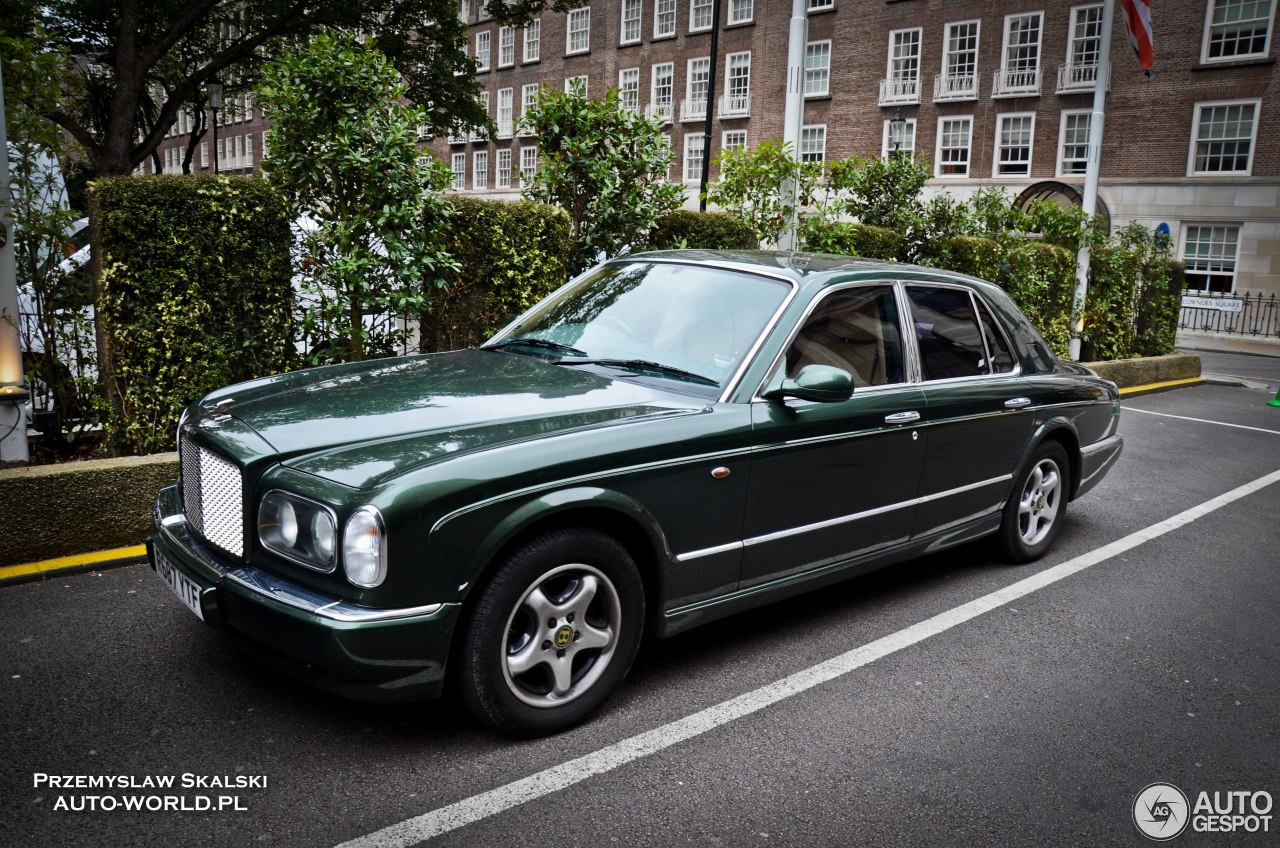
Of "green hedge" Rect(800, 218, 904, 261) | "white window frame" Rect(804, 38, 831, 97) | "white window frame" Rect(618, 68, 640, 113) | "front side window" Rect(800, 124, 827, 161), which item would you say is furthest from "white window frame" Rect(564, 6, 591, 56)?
"green hedge" Rect(800, 218, 904, 261)

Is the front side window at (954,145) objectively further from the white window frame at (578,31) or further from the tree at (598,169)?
the tree at (598,169)

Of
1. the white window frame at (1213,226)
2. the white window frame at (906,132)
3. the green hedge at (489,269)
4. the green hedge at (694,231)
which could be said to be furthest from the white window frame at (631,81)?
the green hedge at (489,269)

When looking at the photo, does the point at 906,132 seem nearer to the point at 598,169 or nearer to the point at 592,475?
the point at 598,169

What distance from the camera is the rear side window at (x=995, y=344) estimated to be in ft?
18.0

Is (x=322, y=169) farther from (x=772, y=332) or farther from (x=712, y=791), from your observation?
(x=712, y=791)

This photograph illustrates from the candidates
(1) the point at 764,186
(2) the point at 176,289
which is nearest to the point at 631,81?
(1) the point at 764,186

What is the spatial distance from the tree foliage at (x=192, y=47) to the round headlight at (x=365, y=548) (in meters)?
13.8

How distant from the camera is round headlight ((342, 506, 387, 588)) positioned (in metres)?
3.01

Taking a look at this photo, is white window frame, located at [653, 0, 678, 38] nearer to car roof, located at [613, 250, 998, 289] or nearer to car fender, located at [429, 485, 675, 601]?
car roof, located at [613, 250, 998, 289]

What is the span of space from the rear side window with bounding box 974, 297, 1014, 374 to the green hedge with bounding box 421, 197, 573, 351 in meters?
3.52

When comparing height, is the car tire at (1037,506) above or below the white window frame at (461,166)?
below

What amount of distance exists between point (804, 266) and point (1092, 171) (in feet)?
45.0

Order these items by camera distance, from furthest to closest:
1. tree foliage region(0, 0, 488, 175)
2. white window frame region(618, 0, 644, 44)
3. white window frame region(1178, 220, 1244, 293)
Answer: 1. white window frame region(618, 0, 644, 44)
2. white window frame region(1178, 220, 1244, 293)
3. tree foliage region(0, 0, 488, 175)

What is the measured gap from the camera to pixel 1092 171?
1623 cm
